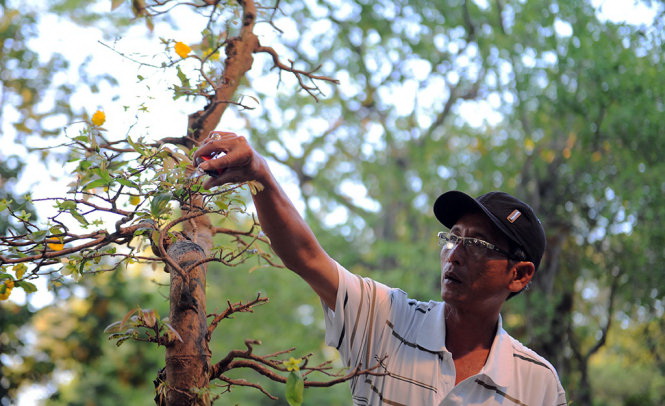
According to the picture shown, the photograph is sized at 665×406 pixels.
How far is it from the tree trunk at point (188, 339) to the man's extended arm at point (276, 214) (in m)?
0.22

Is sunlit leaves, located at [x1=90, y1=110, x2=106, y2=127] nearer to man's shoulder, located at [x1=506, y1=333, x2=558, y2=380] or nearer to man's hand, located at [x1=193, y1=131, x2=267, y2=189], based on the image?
man's hand, located at [x1=193, y1=131, x2=267, y2=189]

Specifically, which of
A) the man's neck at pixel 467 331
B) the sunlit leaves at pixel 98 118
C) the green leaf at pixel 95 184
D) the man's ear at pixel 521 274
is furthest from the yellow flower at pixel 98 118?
the man's ear at pixel 521 274

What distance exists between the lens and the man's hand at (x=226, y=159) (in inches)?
57.9

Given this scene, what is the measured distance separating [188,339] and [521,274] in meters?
1.01

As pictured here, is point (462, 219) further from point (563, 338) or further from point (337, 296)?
point (563, 338)

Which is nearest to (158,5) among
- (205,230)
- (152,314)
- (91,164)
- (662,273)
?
(205,230)

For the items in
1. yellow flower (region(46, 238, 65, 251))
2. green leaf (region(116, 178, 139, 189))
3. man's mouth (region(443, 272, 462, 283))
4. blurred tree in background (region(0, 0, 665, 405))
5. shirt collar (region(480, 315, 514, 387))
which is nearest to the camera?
green leaf (region(116, 178, 139, 189))

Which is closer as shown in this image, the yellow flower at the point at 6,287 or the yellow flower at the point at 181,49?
the yellow flower at the point at 6,287

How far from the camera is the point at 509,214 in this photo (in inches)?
82.9

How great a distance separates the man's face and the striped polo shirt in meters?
0.10

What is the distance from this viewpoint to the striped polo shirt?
1.90 meters

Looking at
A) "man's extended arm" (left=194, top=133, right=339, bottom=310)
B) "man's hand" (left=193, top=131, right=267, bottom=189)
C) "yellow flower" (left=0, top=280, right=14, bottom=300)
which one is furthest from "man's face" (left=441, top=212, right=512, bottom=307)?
"yellow flower" (left=0, top=280, right=14, bottom=300)

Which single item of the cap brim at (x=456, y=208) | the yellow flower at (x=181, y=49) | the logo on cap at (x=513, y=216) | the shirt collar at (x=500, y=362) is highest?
the yellow flower at (x=181, y=49)

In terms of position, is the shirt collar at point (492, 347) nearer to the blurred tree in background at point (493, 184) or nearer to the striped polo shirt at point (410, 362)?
the striped polo shirt at point (410, 362)
